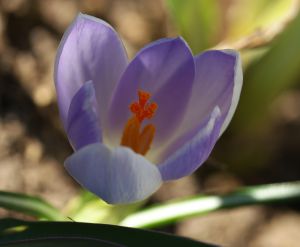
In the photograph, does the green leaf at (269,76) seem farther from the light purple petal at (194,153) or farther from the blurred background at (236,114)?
the light purple petal at (194,153)

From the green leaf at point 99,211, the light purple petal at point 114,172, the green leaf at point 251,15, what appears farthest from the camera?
the green leaf at point 251,15

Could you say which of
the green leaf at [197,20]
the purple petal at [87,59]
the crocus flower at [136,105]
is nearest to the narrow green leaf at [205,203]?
the crocus flower at [136,105]

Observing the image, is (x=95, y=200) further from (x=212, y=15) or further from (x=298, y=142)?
(x=298, y=142)

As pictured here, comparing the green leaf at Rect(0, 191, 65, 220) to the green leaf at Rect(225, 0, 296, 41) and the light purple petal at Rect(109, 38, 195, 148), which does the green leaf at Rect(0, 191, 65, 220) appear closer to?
the light purple petal at Rect(109, 38, 195, 148)

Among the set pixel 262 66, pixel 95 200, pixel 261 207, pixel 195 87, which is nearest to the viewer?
pixel 195 87

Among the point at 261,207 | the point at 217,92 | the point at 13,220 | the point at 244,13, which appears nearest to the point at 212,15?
the point at 244,13
